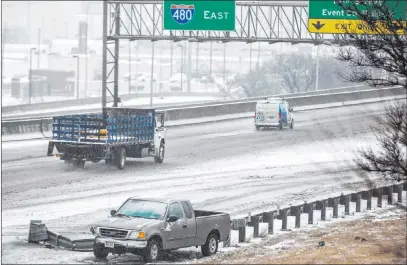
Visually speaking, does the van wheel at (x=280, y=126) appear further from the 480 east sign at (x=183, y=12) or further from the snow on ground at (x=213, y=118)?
the 480 east sign at (x=183, y=12)

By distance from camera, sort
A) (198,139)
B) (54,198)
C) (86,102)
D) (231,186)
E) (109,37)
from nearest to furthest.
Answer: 1. (54,198)
2. (231,186)
3. (109,37)
4. (198,139)
5. (86,102)

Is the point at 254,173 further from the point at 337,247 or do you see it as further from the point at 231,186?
the point at 337,247

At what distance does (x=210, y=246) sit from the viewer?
72.3ft

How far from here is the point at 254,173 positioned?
42031 millimetres

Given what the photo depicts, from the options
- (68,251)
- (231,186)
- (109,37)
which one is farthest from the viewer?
(109,37)

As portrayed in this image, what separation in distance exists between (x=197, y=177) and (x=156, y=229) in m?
19.6

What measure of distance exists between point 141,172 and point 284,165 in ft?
25.5

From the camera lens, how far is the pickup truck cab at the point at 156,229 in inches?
789

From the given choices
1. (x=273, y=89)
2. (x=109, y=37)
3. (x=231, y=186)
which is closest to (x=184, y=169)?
(x=231, y=186)

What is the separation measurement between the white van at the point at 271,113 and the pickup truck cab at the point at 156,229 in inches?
1607

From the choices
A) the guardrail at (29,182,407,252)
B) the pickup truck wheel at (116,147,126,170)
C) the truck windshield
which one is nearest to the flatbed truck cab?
the pickup truck wheel at (116,147,126,170)

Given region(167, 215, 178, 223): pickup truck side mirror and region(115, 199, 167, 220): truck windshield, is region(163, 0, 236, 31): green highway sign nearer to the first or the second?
region(115, 199, 167, 220): truck windshield

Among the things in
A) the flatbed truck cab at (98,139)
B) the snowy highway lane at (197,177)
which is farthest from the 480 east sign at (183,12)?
the flatbed truck cab at (98,139)

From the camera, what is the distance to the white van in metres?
63.3
